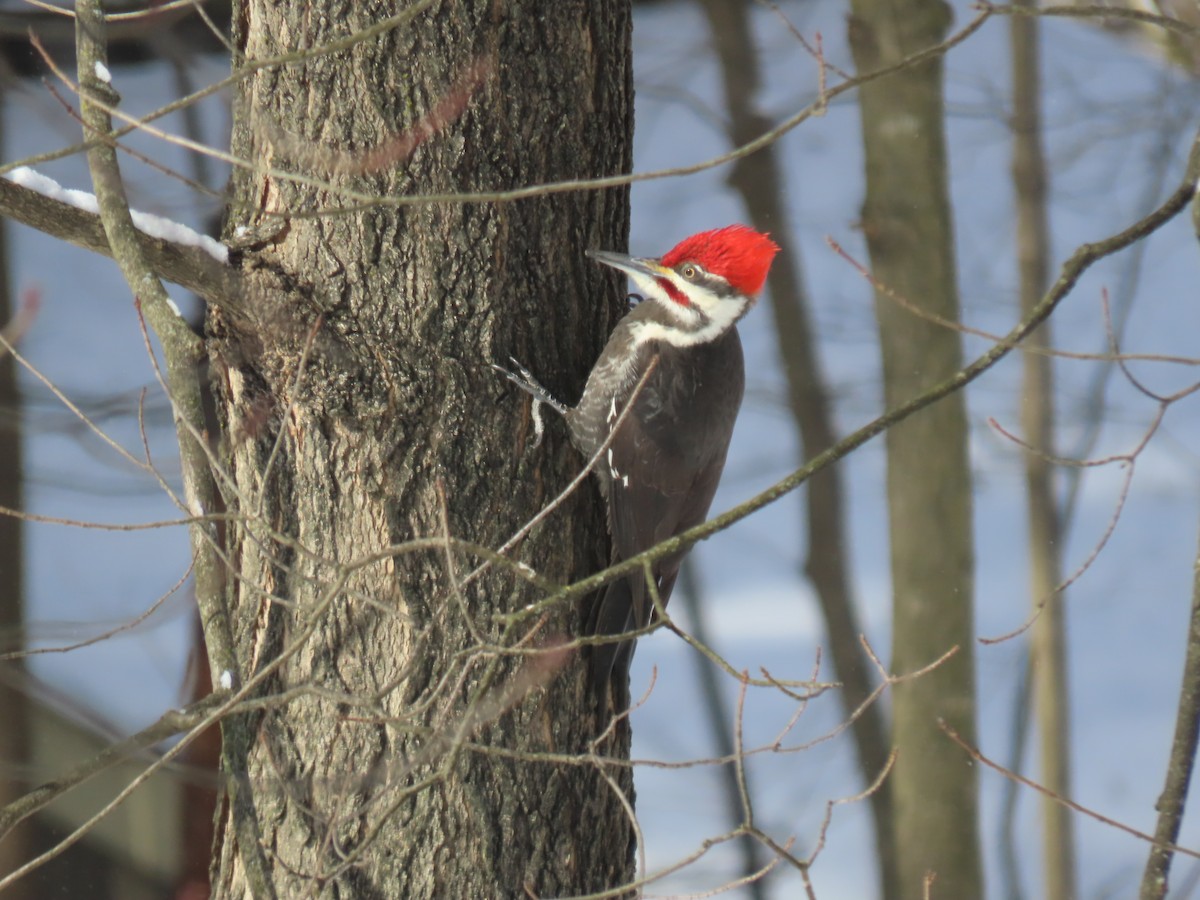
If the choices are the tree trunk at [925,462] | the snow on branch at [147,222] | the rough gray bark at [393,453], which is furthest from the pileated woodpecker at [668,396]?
the tree trunk at [925,462]

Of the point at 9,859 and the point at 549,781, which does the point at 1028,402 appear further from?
the point at 9,859

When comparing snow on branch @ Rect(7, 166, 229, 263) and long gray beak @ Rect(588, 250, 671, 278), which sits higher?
long gray beak @ Rect(588, 250, 671, 278)

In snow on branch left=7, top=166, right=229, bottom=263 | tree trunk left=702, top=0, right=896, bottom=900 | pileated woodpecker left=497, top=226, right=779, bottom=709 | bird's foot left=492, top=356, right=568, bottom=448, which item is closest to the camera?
snow on branch left=7, top=166, right=229, bottom=263

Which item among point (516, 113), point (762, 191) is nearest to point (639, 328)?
point (516, 113)

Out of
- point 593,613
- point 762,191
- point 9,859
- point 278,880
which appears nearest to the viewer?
point 278,880

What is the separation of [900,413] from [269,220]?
2.99 feet

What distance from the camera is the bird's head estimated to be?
1929 mm

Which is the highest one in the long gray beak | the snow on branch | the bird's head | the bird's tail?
the bird's head

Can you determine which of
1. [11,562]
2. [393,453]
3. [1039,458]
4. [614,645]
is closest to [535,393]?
[393,453]

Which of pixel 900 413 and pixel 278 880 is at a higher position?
pixel 900 413

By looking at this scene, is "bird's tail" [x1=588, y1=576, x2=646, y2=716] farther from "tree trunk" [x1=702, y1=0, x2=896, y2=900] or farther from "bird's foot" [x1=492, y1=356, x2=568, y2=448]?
"tree trunk" [x1=702, y1=0, x2=896, y2=900]

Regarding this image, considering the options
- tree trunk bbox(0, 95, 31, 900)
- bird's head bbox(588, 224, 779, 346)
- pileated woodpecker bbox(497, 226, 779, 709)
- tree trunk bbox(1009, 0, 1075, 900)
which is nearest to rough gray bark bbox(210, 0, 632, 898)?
pileated woodpecker bbox(497, 226, 779, 709)

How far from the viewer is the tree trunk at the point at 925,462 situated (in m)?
3.06

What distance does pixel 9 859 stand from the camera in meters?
2.97
